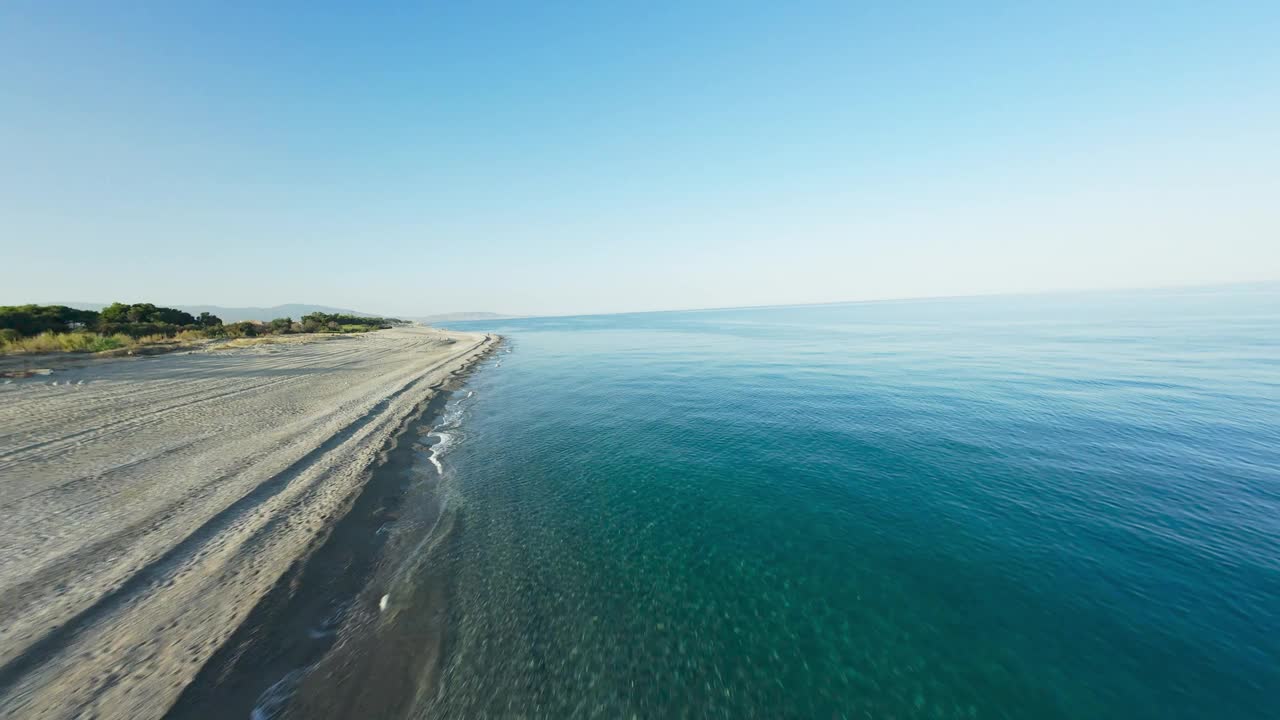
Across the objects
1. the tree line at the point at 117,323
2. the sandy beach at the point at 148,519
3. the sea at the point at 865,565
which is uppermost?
the tree line at the point at 117,323

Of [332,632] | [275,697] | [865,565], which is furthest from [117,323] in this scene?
[865,565]

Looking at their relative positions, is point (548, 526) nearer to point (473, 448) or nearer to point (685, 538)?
point (685, 538)

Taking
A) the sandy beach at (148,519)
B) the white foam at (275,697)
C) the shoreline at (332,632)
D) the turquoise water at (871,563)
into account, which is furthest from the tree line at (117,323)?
the white foam at (275,697)

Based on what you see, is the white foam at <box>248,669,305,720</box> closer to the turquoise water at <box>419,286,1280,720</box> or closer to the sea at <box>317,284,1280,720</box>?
the sea at <box>317,284,1280,720</box>

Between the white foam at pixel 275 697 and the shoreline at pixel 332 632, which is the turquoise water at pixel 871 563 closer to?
the shoreline at pixel 332 632

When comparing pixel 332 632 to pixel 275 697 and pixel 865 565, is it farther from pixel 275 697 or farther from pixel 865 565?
pixel 865 565

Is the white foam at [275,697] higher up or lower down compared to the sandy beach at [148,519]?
lower down

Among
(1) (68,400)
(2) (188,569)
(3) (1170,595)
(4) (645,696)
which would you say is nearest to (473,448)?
(2) (188,569)

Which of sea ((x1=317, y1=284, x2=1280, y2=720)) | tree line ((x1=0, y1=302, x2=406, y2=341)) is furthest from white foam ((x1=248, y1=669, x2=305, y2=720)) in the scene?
tree line ((x1=0, y1=302, x2=406, y2=341))
